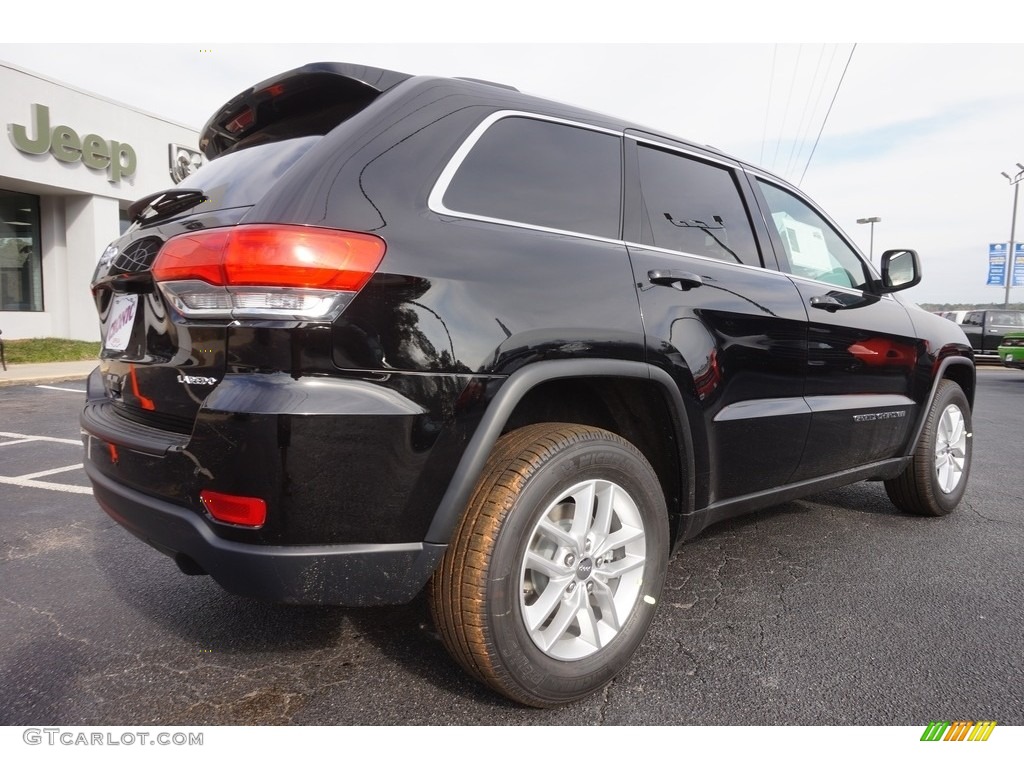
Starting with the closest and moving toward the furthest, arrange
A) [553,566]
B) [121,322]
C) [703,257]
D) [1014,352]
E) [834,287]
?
[553,566]
[121,322]
[703,257]
[834,287]
[1014,352]

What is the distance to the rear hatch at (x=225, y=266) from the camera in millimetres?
1619

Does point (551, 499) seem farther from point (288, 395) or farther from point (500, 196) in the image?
point (500, 196)

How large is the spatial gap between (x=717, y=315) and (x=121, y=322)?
2.01m

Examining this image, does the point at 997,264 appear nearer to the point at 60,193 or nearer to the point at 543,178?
the point at 60,193

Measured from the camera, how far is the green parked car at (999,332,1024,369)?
15062 mm

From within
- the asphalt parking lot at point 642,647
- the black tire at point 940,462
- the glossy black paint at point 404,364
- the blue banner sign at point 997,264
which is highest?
the blue banner sign at point 997,264

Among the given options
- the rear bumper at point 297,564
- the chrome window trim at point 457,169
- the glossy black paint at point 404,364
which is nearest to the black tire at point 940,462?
the glossy black paint at point 404,364

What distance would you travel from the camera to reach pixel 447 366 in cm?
172

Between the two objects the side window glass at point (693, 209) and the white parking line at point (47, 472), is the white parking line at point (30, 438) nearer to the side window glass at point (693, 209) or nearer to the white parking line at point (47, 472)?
the white parking line at point (47, 472)

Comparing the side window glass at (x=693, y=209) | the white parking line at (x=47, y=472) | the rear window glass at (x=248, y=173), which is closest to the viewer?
the rear window glass at (x=248, y=173)

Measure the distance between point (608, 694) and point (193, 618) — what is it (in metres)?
1.59

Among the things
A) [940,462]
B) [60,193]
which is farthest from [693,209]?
[60,193]

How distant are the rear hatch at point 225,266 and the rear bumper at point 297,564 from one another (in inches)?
10.9

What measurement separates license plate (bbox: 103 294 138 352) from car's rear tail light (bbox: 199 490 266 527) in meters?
0.72
